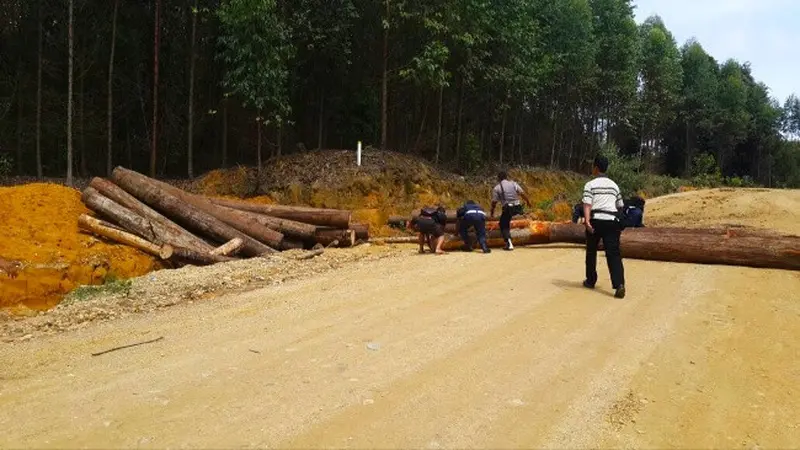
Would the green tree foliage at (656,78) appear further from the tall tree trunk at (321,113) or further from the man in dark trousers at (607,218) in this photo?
the man in dark trousers at (607,218)

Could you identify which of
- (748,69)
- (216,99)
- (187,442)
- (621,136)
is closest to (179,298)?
(187,442)

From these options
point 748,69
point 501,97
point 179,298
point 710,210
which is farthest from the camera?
point 748,69

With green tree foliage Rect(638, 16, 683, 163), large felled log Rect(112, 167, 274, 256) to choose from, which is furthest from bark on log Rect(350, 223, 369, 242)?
green tree foliage Rect(638, 16, 683, 163)

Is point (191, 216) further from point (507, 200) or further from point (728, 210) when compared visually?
point (728, 210)

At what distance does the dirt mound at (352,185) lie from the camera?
19656 millimetres

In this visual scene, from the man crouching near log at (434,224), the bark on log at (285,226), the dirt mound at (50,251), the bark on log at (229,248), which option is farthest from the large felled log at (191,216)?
the man crouching near log at (434,224)

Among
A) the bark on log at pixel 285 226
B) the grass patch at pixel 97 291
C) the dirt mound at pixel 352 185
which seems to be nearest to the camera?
the grass patch at pixel 97 291

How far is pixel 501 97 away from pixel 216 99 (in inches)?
608

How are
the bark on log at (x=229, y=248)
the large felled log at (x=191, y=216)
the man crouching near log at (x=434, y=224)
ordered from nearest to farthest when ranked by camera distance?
the man crouching near log at (x=434, y=224)
the bark on log at (x=229, y=248)
the large felled log at (x=191, y=216)

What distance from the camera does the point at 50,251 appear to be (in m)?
10.6

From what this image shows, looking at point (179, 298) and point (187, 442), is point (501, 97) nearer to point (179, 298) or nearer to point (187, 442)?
point (179, 298)

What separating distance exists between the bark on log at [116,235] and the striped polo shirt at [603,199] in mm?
8213

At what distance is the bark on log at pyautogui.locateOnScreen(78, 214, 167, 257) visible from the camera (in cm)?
1166

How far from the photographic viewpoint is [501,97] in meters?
32.6
